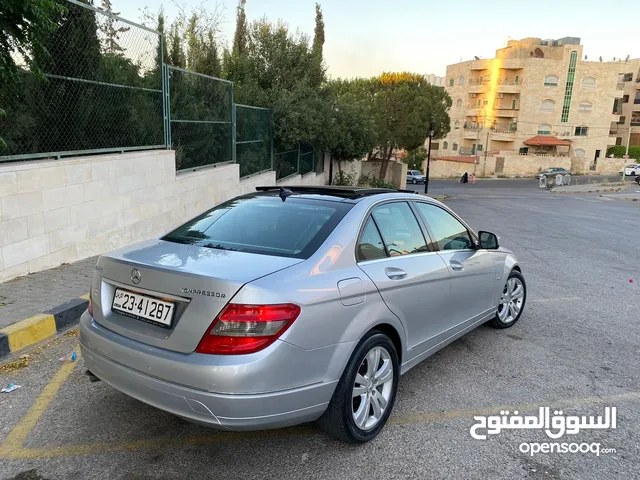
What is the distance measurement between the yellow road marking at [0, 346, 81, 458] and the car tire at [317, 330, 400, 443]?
1834 millimetres

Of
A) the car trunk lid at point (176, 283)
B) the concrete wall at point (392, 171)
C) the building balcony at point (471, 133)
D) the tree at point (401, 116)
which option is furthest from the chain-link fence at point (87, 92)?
the building balcony at point (471, 133)

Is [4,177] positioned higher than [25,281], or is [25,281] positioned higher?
[4,177]

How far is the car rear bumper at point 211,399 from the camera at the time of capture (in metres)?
2.43

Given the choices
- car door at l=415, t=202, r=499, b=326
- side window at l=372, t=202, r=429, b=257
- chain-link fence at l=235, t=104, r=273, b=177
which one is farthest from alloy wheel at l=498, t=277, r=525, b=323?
chain-link fence at l=235, t=104, r=273, b=177

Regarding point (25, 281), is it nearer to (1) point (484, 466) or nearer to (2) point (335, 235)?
(2) point (335, 235)

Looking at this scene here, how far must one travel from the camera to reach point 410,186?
4869 centimetres

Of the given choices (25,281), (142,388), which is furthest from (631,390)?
(25,281)

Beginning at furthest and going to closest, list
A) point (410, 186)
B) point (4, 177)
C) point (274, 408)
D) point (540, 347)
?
1. point (410, 186)
2. point (4, 177)
3. point (540, 347)
4. point (274, 408)

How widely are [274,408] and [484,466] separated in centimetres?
134

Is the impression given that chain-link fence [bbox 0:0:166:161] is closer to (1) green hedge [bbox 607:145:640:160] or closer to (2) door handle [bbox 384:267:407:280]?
(2) door handle [bbox 384:267:407:280]

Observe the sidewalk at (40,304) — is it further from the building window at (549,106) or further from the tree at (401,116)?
the building window at (549,106)

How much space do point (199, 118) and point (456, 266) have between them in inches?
303

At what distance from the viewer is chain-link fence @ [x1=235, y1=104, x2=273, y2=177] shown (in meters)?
12.2

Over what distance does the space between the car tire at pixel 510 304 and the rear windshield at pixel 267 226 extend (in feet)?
8.53
